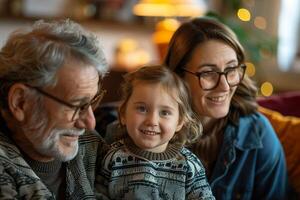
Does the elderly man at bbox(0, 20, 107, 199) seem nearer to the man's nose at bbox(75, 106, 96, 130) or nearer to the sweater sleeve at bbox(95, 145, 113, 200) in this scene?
the man's nose at bbox(75, 106, 96, 130)

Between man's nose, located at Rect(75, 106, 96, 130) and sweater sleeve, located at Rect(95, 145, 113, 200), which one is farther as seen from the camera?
Answer: sweater sleeve, located at Rect(95, 145, 113, 200)

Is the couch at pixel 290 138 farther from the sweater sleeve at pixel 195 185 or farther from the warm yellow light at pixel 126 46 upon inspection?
the warm yellow light at pixel 126 46

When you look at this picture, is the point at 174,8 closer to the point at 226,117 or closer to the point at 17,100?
the point at 226,117

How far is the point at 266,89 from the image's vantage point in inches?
198

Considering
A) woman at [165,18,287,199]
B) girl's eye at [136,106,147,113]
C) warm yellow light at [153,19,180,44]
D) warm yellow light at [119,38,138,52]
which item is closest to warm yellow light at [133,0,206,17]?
warm yellow light at [153,19,180,44]

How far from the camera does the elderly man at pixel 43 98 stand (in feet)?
4.68

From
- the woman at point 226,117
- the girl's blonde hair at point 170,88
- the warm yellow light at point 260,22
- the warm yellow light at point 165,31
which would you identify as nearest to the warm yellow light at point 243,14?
Answer: the warm yellow light at point 260,22

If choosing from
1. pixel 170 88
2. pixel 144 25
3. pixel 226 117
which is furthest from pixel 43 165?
pixel 144 25

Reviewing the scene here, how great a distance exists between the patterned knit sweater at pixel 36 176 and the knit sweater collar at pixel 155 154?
0.10 m

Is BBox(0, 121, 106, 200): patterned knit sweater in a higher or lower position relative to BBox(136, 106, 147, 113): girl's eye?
lower

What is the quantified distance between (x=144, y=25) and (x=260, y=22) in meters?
1.21

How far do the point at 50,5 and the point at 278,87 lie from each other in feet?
7.99

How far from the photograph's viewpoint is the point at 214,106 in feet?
6.34

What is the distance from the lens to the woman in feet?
6.31
